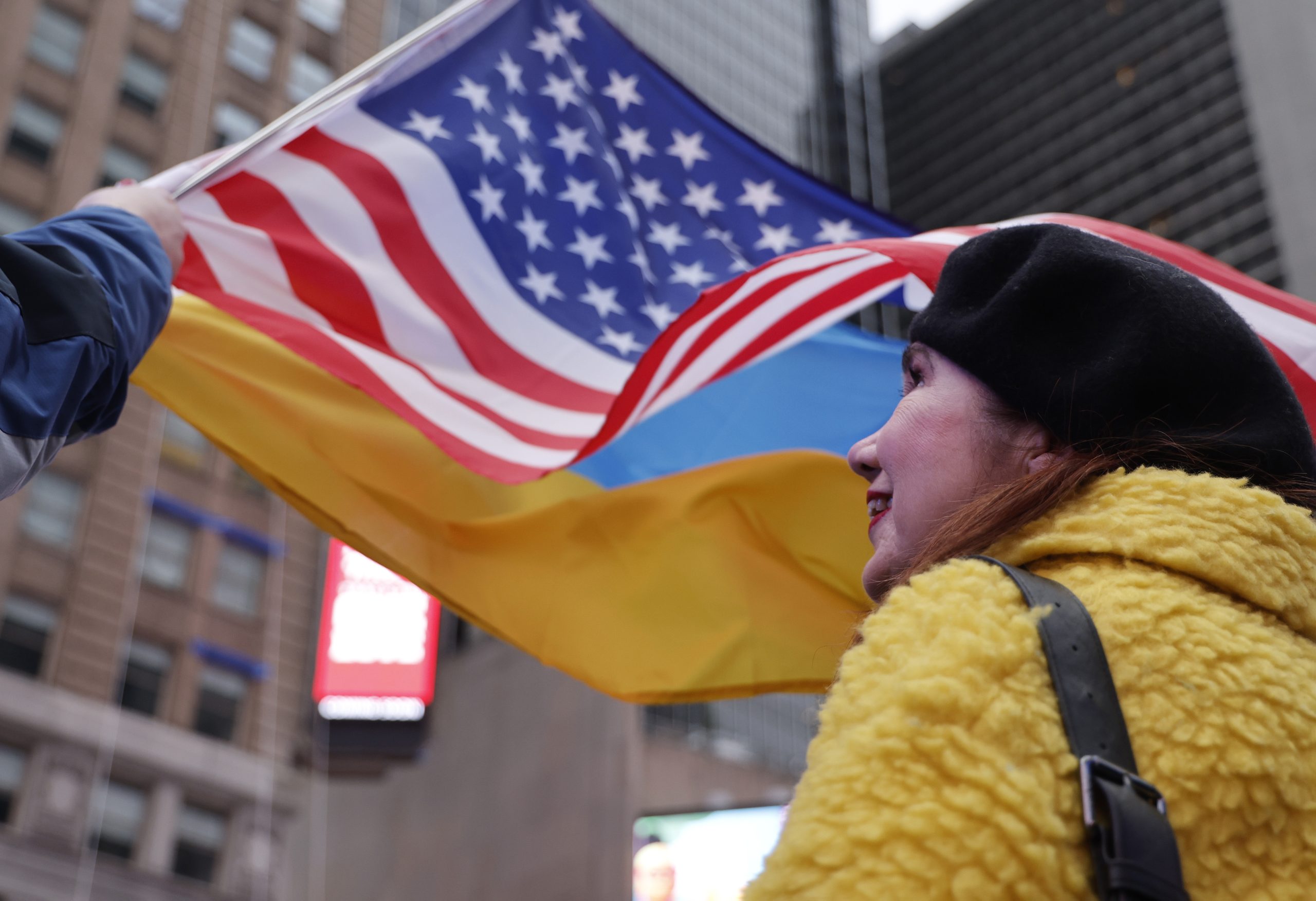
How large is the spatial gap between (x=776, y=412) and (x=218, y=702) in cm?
3244

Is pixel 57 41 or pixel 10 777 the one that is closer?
pixel 10 777

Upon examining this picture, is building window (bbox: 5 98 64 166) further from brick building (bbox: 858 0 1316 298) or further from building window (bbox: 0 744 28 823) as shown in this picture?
brick building (bbox: 858 0 1316 298)

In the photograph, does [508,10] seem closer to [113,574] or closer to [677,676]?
[677,676]

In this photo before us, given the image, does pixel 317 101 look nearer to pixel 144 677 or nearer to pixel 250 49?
pixel 144 677

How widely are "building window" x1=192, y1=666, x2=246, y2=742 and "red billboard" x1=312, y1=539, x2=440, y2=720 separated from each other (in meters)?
2.59

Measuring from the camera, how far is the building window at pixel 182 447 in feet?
117

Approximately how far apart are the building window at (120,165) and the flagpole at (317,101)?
34.0 m

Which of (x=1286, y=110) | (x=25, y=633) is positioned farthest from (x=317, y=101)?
(x=1286, y=110)

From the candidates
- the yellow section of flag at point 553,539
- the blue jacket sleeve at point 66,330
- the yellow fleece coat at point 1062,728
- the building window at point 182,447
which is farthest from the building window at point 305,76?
the yellow fleece coat at point 1062,728

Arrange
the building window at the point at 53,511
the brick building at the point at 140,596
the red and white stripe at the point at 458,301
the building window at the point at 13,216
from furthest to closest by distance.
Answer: the building window at the point at 13,216 < the building window at the point at 53,511 < the brick building at the point at 140,596 < the red and white stripe at the point at 458,301

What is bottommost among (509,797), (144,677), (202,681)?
(509,797)

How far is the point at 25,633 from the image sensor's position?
30.8 m

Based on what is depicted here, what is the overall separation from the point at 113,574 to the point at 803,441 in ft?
104

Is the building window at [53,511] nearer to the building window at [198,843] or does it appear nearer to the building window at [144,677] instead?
the building window at [144,677]
